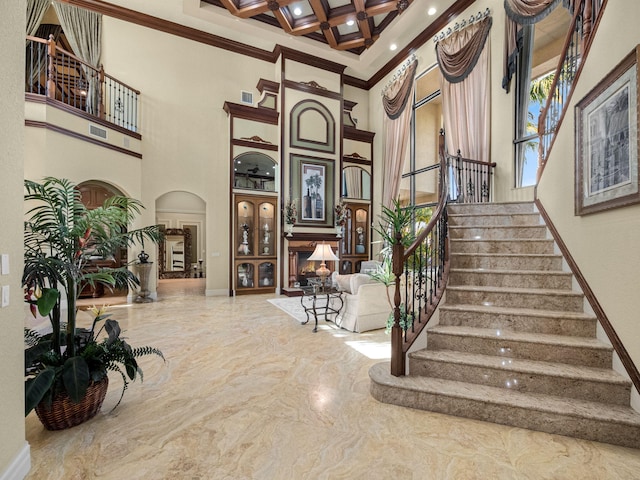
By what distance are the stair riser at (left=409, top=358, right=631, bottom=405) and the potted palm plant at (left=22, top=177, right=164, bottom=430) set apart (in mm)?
2301

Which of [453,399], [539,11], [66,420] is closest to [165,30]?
[539,11]

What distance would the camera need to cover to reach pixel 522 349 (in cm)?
238

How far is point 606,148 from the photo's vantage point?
7.62 feet

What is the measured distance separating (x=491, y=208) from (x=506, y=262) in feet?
3.72

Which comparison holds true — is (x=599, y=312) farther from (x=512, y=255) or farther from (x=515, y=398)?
(x=515, y=398)

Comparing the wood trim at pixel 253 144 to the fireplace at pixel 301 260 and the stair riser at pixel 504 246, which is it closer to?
the fireplace at pixel 301 260

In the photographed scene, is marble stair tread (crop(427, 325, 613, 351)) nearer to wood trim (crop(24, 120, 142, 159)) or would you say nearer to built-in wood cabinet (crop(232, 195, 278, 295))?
built-in wood cabinet (crop(232, 195, 278, 295))

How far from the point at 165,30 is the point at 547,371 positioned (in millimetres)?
9185

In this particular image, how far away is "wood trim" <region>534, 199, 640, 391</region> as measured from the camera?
79.3 inches

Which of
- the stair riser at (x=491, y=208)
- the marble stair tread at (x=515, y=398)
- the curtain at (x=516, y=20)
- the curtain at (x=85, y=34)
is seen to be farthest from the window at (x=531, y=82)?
the curtain at (x=85, y=34)

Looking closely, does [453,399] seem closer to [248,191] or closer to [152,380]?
[152,380]

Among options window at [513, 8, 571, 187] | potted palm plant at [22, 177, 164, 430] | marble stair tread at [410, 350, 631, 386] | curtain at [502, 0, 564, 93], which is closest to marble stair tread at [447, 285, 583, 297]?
marble stair tread at [410, 350, 631, 386]

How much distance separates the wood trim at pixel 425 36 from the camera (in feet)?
19.9

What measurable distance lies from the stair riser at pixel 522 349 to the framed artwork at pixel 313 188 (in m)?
5.42
